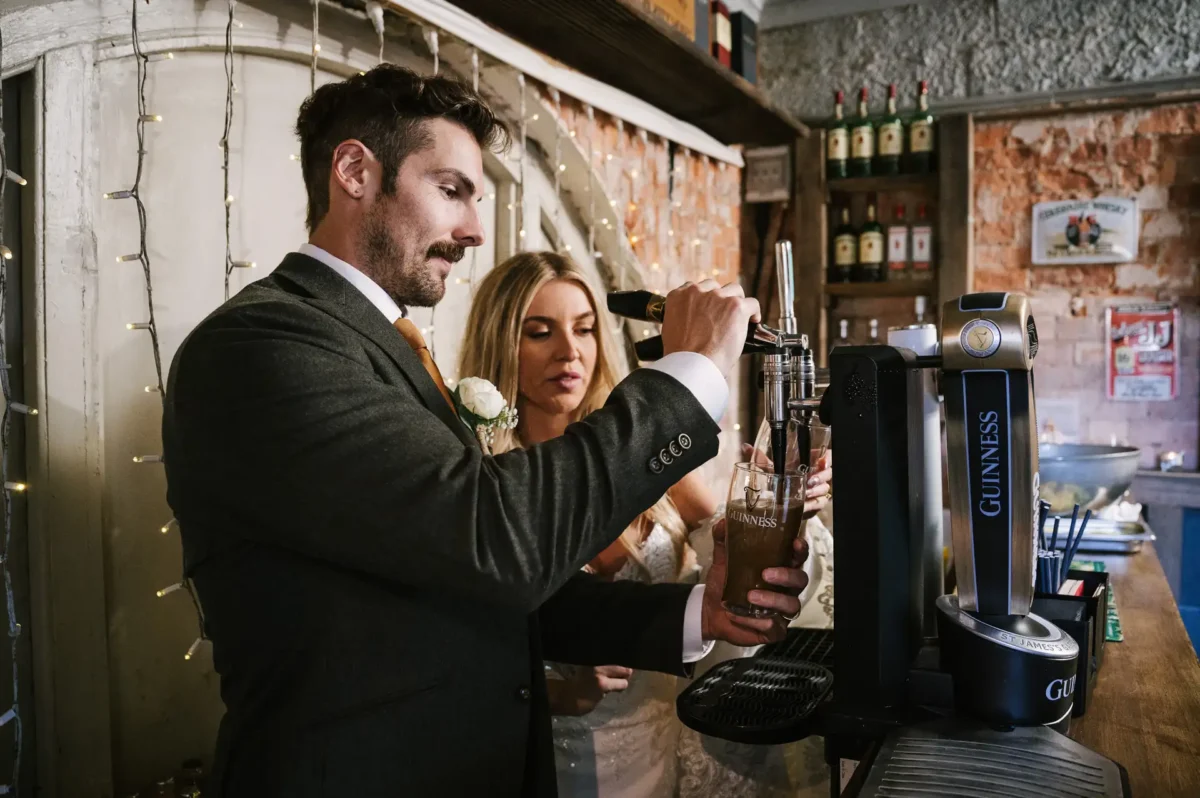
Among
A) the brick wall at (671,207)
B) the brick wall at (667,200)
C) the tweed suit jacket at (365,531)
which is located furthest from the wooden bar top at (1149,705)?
the brick wall at (667,200)

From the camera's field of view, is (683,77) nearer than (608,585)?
No

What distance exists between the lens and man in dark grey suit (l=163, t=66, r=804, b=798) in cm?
91

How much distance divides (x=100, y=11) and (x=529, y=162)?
1533mm

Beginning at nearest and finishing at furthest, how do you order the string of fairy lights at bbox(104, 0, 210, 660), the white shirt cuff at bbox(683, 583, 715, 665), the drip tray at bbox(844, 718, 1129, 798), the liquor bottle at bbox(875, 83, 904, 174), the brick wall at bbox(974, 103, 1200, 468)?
1. the drip tray at bbox(844, 718, 1129, 798)
2. the white shirt cuff at bbox(683, 583, 715, 665)
3. the string of fairy lights at bbox(104, 0, 210, 660)
4. the brick wall at bbox(974, 103, 1200, 468)
5. the liquor bottle at bbox(875, 83, 904, 174)

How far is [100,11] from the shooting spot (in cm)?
170

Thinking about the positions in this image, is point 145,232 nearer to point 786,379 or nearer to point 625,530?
point 625,530

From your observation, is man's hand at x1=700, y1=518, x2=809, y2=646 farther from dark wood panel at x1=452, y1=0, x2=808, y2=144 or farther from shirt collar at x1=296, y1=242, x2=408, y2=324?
dark wood panel at x1=452, y1=0, x2=808, y2=144

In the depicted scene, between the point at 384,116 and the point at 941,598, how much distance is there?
0.95 metres

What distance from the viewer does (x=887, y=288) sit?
14.0 ft

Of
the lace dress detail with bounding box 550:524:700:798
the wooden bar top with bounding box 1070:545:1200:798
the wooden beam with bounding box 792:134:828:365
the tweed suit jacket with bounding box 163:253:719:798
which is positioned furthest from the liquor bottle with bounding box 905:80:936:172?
the tweed suit jacket with bounding box 163:253:719:798

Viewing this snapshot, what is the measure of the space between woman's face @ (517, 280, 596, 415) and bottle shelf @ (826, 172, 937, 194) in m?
2.52

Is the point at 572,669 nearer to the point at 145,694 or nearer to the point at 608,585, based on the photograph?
the point at 608,585

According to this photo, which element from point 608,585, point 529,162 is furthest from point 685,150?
point 608,585

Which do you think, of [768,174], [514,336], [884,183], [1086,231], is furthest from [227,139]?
[1086,231]
